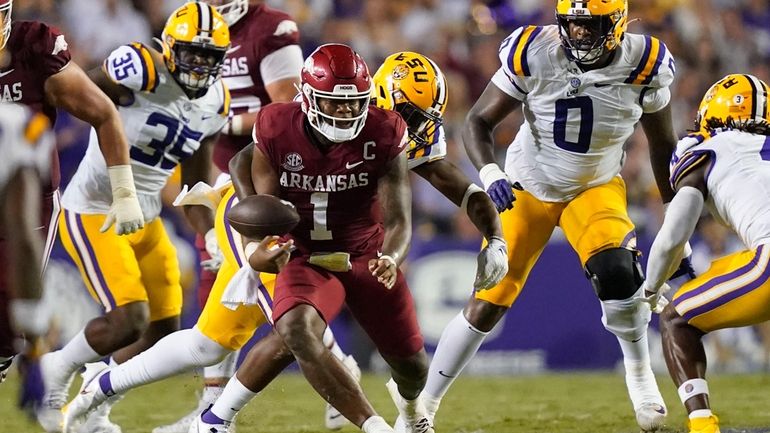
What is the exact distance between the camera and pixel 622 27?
539cm

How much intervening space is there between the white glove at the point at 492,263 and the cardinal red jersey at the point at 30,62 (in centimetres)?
179

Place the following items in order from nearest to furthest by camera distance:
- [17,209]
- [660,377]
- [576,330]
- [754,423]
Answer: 1. [17,209]
2. [754,423]
3. [660,377]
4. [576,330]

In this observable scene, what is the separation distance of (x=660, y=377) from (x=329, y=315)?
496 centimetres

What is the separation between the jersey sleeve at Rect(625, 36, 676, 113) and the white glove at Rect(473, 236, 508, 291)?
3.27 ft

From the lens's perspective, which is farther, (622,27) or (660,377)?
(660,377)

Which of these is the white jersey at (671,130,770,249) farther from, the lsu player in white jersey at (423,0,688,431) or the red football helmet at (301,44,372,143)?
the red football helmet at (301,44,372,143)

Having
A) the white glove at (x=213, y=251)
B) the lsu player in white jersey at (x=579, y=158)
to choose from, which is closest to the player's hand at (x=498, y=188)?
the lsu player in white jersey at (x=579, y=158)

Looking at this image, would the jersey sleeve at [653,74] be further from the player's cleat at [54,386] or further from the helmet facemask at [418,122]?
the player's cleat at [54,386]

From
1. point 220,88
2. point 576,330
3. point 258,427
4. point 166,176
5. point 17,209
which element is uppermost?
point 17,209

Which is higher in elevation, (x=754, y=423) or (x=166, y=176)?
(x=166, y=176)

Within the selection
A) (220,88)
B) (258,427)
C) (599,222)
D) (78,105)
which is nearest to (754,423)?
(599,222)

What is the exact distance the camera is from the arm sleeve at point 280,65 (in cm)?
652

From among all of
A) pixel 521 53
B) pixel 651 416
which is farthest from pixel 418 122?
pixel 651 416

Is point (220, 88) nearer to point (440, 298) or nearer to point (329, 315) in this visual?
point (329, 315)
